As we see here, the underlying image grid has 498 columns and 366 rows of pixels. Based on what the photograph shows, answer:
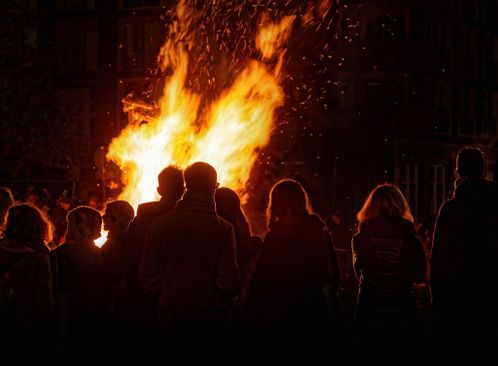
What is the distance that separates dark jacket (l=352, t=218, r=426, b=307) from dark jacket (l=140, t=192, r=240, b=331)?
1.50 m

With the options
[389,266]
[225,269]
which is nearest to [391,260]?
[389,266]

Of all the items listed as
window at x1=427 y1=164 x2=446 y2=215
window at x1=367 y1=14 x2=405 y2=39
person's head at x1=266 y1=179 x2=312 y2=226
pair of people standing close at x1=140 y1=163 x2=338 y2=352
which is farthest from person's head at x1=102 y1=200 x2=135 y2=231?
window at x1=427 y1=164 x2=446 y2=215

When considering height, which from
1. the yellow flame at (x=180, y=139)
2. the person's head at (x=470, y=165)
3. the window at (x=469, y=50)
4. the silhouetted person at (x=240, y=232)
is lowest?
the silhouetted person at (x=240, y=232)

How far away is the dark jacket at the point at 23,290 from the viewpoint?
6.71 metres

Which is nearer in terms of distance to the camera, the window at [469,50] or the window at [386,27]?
the window at [386,27]

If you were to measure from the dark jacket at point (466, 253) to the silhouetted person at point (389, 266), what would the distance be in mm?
332

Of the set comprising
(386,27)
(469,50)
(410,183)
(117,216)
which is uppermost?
(386,27)

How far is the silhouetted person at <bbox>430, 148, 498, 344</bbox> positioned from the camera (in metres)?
6.47

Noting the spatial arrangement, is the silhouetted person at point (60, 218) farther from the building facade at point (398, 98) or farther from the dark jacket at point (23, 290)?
the building facade at point (398, 98)

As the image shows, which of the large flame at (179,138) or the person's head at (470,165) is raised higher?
the large flame at (179,138)

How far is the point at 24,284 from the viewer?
6742mm

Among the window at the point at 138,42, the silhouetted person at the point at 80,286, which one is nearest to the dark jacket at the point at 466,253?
the silhouetted person at the point at 80,286

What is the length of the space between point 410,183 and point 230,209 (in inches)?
1151

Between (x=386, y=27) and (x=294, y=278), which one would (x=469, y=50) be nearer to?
(x=386, y=27)
